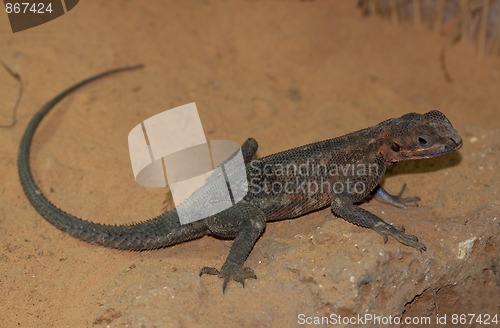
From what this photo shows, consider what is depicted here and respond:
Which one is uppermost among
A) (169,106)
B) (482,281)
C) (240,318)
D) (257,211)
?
(169,106)

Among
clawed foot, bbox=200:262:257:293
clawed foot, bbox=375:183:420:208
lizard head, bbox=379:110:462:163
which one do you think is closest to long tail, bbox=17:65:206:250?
clawed foot, bbox=200:262:257:293

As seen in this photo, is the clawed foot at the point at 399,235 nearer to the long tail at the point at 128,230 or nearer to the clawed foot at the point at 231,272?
the clawed foot at the point at 231,272

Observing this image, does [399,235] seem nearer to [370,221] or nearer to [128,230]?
[370,221]

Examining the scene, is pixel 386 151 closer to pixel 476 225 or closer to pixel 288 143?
pixel 476 225

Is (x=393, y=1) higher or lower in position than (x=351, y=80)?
higher

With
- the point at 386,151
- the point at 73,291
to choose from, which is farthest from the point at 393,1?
the point at 73,291

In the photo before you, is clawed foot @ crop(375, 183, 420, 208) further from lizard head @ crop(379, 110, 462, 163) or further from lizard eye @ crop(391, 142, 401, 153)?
lizard eye @ crop(391, 142, 401, 153)
